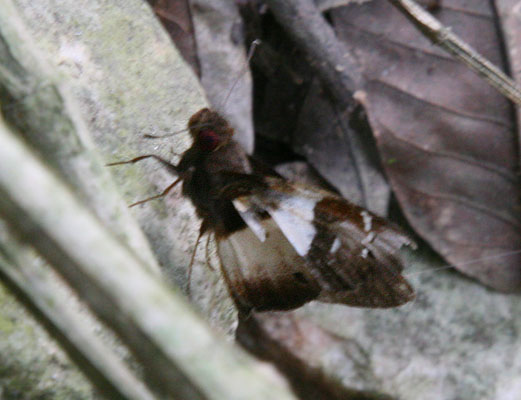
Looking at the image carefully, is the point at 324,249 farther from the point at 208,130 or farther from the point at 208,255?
the point at 208,130

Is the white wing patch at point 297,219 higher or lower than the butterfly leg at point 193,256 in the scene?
lower

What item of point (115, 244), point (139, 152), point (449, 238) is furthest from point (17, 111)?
point (449, 238)

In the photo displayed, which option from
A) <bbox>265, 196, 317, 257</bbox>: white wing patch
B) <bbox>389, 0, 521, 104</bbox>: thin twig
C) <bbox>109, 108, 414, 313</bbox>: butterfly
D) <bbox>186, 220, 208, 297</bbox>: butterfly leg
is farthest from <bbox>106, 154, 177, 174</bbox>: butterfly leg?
<bbox>389, 0, 521, 104</bbox>: thin twig

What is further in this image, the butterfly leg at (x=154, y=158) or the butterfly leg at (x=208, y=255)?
the butterfly leg at (x=208, y=255)

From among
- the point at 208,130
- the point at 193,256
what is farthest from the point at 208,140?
the point at 193,256

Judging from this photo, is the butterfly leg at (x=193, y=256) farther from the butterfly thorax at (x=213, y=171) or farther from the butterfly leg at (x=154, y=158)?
the butterfly leg at (x=154, y=158)

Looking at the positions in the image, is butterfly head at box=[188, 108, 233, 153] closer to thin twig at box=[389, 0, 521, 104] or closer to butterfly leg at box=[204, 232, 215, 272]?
butterfly leg at box=[204, 232, 215, 272]

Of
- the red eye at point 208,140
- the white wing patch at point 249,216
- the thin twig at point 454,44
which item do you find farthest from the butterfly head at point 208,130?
the thin twig at point 454,44
